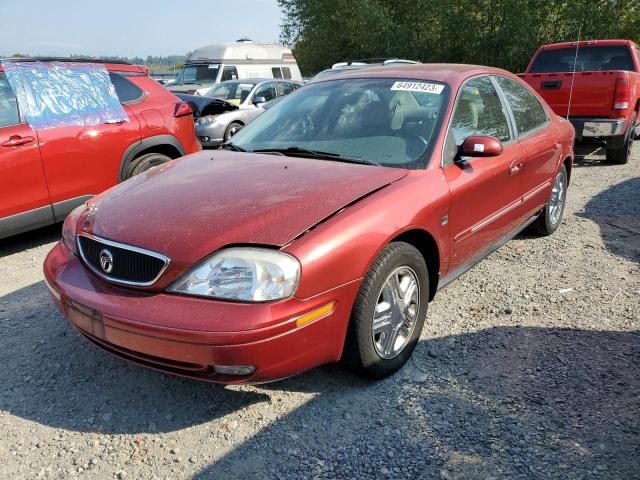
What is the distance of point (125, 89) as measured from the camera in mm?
5672

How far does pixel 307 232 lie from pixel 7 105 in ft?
12.0

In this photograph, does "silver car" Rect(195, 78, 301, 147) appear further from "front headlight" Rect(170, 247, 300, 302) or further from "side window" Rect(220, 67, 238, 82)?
"front headlight" Rect(170, 247, 300, 302)

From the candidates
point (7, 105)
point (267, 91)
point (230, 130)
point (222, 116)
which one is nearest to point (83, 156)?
point (7, 105)

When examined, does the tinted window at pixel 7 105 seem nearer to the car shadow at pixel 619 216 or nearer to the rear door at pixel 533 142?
the rear door at pixel 533 142

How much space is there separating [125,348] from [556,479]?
1941 mm

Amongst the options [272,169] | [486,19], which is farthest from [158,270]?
[486,19]

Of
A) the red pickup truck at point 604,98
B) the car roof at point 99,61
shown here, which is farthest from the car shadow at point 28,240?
the red pickup truck at point 604,98

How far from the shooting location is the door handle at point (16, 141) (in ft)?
14.7

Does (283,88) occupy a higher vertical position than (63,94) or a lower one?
lower

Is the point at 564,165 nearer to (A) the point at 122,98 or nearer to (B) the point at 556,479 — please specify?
(B) the point at 556,479

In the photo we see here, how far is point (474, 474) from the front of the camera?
2240 mm

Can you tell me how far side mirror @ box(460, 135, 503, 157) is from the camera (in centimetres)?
324

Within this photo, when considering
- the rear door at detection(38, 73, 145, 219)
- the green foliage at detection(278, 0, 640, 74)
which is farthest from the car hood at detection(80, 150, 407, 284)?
the green foliage at detection(278, 0, 640, 74)

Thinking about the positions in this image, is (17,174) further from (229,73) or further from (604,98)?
(229,73)
